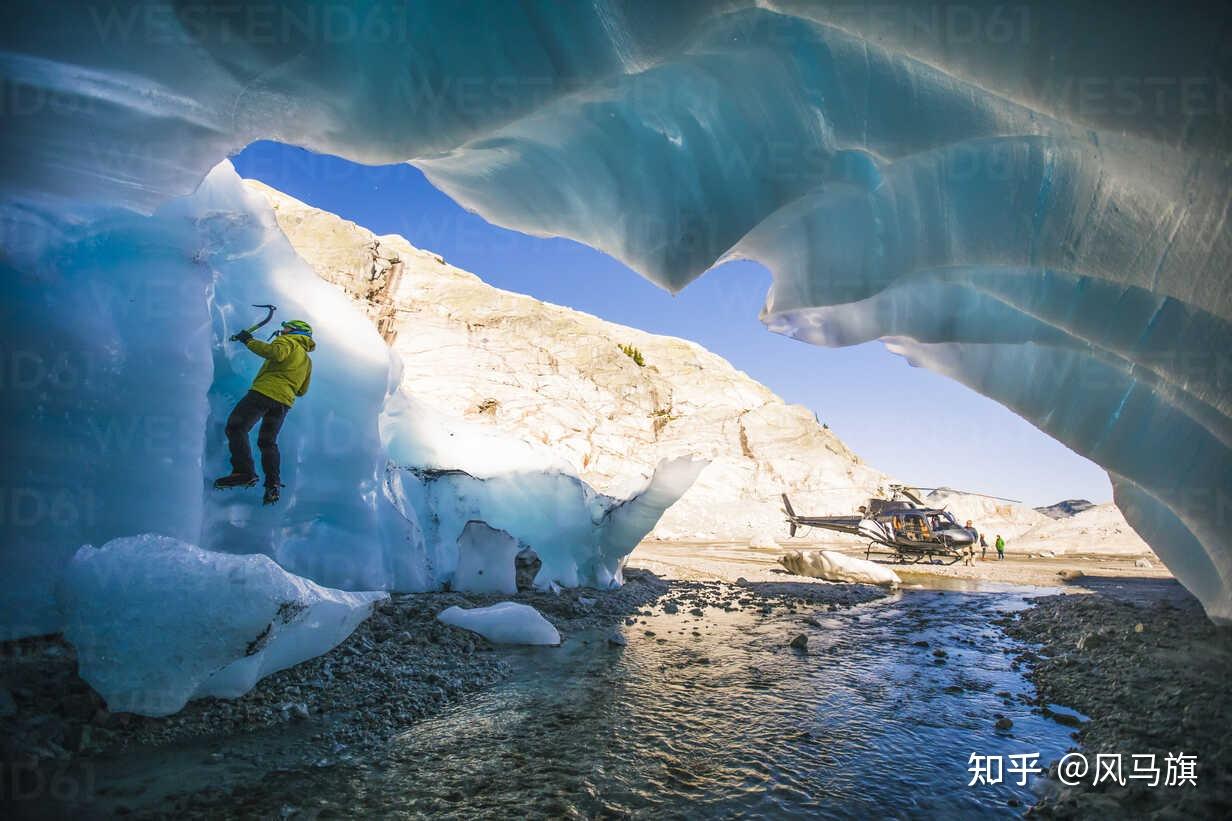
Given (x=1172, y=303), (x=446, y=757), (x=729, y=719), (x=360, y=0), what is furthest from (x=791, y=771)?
(x=360, y=0)

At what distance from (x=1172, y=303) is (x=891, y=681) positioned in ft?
10.6

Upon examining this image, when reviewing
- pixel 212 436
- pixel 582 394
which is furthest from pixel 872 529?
pixel 212 436

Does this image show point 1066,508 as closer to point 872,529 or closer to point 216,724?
point 872,529

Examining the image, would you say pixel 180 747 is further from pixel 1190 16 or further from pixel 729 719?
pixel 1190 16

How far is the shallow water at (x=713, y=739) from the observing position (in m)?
2.35

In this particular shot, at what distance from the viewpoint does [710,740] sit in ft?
9.95

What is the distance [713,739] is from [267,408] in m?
4.46

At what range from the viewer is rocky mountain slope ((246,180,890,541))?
29.4 m

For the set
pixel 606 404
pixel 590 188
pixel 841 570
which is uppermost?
pixel 606 404

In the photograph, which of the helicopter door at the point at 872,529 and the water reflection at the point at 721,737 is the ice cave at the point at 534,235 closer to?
the water reflection at the point at 721,737

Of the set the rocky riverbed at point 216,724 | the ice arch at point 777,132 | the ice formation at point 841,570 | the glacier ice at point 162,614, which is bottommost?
the ice formation at point 841,570

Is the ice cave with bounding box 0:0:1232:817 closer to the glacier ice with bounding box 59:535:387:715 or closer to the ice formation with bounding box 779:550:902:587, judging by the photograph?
the glacier ice with bounding box 59:535:387:715

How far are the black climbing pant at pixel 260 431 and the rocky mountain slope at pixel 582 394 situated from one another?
2199 cm

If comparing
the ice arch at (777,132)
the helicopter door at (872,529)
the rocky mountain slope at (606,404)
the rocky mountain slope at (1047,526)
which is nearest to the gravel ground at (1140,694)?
the ice arch at (777,132)
